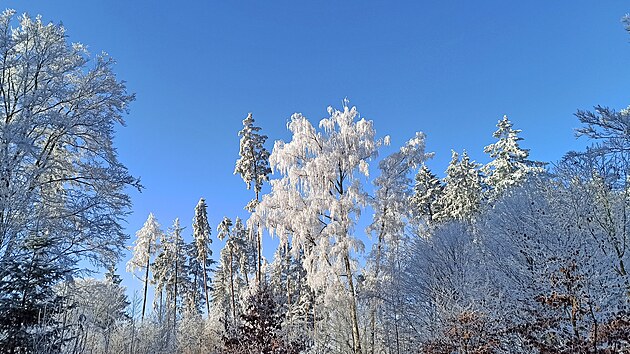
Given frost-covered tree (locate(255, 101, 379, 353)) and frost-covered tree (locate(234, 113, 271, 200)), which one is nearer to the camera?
frost-covered tree (locate(255, 101, 379, 353))

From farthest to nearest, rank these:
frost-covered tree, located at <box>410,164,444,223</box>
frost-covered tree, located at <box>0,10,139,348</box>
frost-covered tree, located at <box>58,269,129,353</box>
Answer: frost-covered tree, located at <box>410,164,444,223</box>
frost-covered tree, located at <box>0,10,139,348</box>
frost-covered tree, located at <box>58,269,129,353</box>

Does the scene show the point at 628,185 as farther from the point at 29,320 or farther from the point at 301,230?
the point at 29,320

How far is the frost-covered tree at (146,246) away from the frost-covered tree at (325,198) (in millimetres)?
19573

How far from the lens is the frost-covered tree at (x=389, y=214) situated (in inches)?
602

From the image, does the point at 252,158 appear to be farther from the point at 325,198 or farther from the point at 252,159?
the point at 325,198

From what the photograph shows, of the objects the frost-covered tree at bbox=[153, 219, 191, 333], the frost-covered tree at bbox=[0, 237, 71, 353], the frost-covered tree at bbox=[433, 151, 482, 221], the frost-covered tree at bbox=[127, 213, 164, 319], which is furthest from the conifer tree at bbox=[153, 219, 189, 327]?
the frost-covered tree at bbox=[0, 237, 71, 353]

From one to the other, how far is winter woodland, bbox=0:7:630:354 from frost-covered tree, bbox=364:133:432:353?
0.19ft

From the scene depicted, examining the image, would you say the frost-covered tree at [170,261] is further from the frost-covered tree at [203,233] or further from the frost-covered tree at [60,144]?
the frost-covered tree at [60,144]

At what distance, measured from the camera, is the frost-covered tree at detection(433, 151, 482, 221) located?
1035 inches

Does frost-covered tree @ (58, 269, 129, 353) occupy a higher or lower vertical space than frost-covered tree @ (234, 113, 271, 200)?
lower

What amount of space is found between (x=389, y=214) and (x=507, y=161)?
1385 centimetres

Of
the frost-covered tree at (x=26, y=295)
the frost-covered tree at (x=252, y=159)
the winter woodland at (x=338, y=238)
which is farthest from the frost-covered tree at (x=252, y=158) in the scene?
the frost-covered tree at (x=26, y=295)

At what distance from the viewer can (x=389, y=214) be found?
15.2m

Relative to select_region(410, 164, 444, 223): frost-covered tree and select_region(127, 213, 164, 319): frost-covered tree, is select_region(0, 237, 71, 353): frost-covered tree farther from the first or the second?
select_region(410, 164, 444, 223): frost-covered tree
